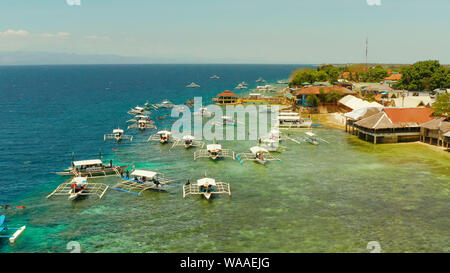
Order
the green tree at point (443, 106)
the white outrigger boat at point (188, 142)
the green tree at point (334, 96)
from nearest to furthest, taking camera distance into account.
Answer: the green tree at point (443, 106), the white outrigger boat at point (188, 142), the green tree at point (334, 96)

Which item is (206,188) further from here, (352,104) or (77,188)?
(352,104)

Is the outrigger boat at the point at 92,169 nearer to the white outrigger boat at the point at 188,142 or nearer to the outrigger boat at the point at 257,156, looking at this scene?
the white outrigger boat at the point at 188,142

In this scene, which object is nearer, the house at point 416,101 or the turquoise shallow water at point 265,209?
the turquoise shallow water at point 265,209

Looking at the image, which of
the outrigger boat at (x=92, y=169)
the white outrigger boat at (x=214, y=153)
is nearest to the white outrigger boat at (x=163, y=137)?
the white outrigger boat at (x=214, y=153)

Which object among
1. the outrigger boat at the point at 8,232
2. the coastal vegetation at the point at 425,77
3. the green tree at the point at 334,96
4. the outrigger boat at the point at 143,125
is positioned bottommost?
the outrigger boat at the point at 8,232

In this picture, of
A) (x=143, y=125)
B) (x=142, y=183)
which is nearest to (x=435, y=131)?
(x=142, y=183)

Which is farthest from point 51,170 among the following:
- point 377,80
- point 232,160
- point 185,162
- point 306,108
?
point 377,80
